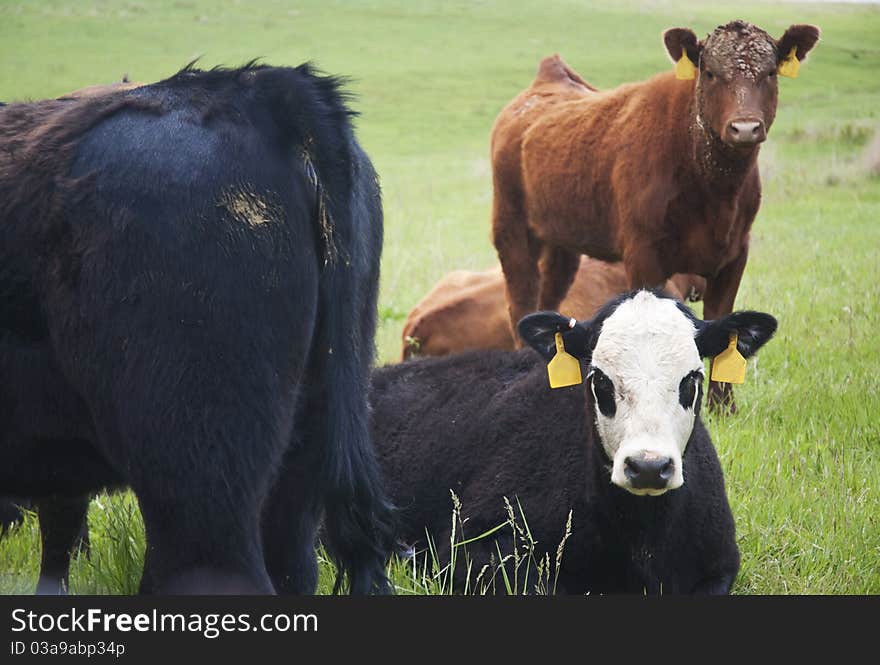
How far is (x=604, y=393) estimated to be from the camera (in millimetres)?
4301

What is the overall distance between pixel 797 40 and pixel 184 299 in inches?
210

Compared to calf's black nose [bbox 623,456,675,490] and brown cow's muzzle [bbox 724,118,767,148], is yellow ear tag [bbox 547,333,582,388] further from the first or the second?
brown cow's muzzle [bbox 724,118,767,148]

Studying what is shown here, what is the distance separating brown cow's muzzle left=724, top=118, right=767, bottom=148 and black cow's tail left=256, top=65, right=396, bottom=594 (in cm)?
377

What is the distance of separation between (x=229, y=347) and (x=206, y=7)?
70.9 ft

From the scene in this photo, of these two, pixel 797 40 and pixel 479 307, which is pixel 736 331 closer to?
pixel 797 40

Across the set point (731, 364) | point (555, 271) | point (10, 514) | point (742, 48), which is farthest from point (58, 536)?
point (555, 271)

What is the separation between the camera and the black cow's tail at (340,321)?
296 centimetres

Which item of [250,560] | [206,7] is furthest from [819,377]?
[206,7]

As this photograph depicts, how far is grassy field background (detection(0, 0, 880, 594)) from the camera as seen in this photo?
490 cm

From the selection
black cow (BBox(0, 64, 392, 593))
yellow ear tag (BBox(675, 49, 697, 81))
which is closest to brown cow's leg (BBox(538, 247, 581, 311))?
yellow ear tag (BBox(675, 49, 697, 81))

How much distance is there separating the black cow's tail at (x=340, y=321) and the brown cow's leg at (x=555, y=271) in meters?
5.71

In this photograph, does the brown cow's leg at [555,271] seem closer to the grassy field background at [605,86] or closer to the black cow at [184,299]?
the grassy field background at [605,86]

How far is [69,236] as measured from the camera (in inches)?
108

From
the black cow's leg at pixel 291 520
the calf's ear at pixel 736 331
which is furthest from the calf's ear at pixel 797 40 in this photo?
the black cow's leg at pixel 291 520
